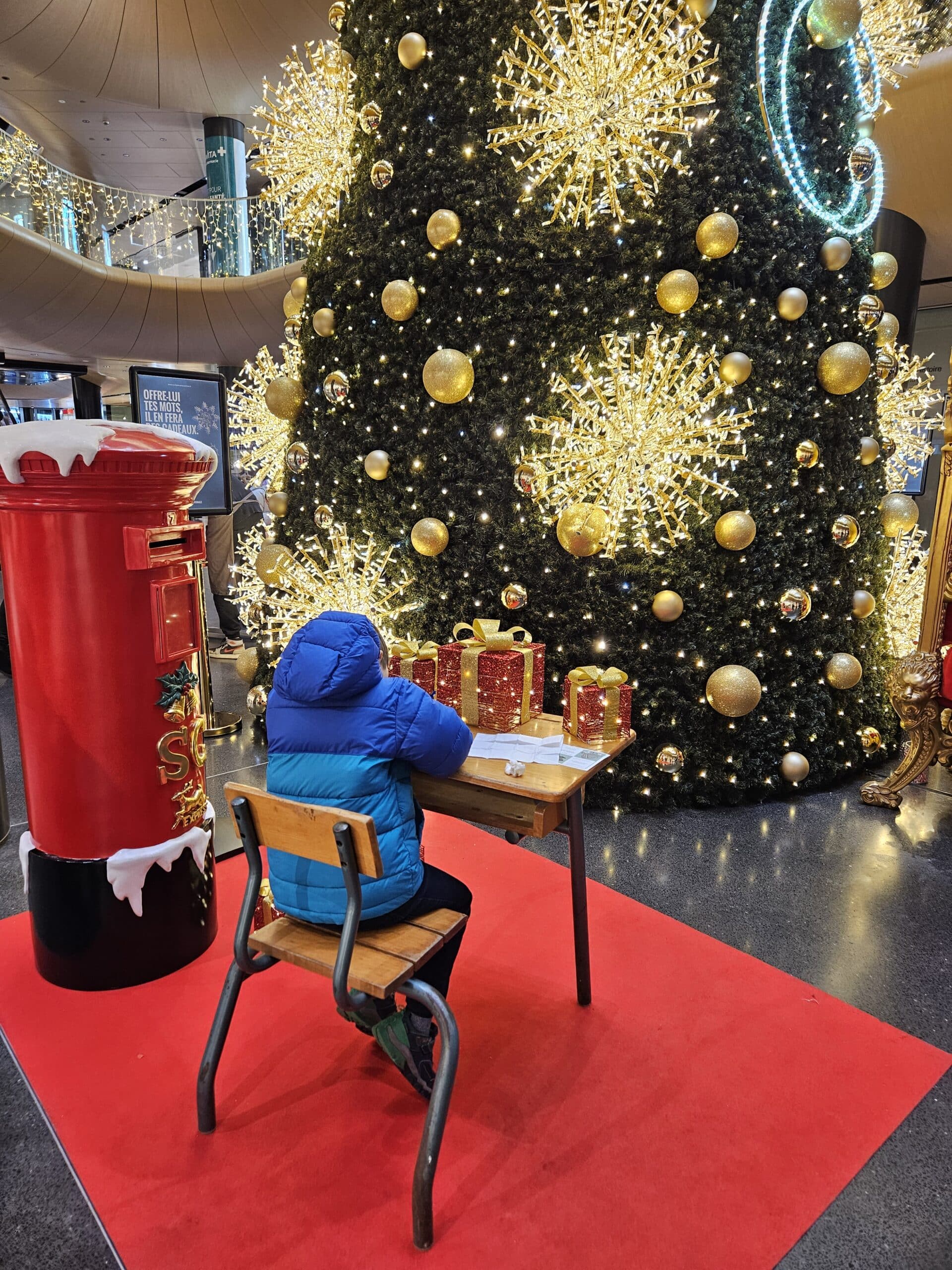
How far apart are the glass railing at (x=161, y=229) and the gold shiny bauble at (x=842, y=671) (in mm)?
9342

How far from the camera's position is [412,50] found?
3725mm

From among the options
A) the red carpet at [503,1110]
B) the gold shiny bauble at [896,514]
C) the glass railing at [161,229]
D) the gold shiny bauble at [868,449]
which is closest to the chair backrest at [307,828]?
the red carpet at [503,1110]

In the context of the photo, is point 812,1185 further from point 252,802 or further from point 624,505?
point 624,505

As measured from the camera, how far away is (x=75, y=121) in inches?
515

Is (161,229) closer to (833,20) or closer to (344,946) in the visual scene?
(833,20)

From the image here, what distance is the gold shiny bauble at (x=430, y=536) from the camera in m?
3.96

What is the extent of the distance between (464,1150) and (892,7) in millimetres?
5583

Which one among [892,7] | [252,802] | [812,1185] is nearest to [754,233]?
[892,7]

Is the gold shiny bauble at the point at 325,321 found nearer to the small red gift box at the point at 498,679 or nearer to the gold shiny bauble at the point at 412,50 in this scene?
the gold shiny bauble at the point at 412,50

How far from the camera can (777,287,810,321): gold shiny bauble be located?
3631 mm

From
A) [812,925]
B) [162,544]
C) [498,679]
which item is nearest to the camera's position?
[162,544]

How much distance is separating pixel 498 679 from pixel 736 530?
1.57 m

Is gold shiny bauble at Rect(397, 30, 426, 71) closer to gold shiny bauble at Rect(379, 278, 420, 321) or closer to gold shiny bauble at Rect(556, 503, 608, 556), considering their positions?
gold shiny bauble at Rect(379, 278, 420, 321)

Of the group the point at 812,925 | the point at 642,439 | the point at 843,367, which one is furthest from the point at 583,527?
the point at 812,925
